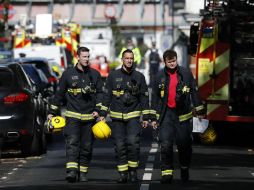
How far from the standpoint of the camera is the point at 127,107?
58.0 ft

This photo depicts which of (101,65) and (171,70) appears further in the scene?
(101,65)

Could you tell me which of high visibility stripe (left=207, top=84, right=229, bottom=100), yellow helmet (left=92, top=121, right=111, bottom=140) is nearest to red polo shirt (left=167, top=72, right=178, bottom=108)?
yellow helmet (left=92, top=121, right=111, bottom=140)

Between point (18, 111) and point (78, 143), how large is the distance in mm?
4587

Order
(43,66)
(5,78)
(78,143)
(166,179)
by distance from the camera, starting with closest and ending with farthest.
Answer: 1. (166,179)
2. (78,143)
3. (5,78)
4. (43,66)

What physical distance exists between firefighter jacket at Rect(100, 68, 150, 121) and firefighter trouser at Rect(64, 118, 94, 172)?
0.43 meters

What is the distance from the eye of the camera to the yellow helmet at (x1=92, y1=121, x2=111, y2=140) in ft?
57.0

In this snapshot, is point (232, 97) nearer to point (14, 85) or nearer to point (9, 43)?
point (14, 85)

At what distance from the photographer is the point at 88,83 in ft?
58.6

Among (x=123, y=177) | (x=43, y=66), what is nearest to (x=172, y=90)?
(x=123, y=177)

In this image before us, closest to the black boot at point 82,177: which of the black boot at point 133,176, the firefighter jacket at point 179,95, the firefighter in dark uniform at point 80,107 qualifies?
the firefighter in dark uniform at point 80,107

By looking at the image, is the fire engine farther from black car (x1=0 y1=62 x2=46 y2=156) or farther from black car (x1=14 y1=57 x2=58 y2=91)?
black car (x1=14 y1=57 x2=58 y2=91)

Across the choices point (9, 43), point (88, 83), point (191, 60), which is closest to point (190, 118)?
point (88, 83)

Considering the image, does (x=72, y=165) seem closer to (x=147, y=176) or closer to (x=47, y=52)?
(x=147, y=176)

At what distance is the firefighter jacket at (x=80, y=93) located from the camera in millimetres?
17844
